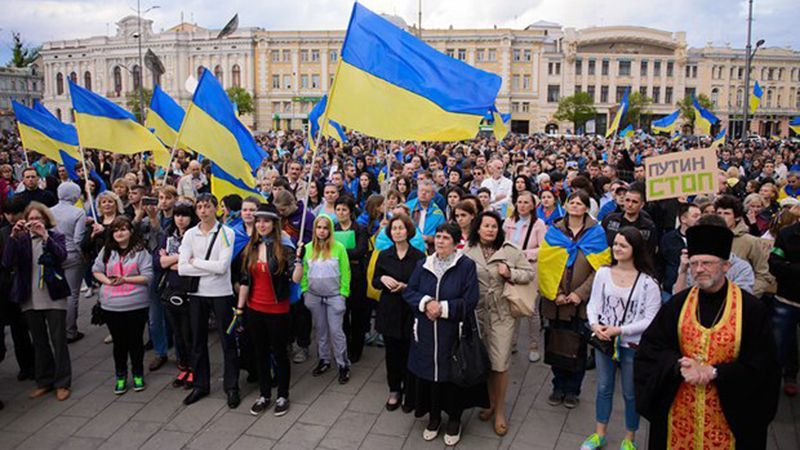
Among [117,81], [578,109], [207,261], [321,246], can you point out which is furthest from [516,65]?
[207,261]

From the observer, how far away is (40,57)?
296 ft

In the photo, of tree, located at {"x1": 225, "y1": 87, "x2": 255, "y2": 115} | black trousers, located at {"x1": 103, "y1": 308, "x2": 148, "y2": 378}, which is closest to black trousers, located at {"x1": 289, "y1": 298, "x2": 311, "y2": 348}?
black trousers, located at {"x1": 103, "y1": 308, "x2": 148, "y2": 378}

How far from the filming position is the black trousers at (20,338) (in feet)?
19.7

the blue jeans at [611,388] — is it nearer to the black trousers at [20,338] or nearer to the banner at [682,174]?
the banner at [682,174]

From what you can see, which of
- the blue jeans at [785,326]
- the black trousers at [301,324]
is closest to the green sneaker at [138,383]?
the black trousers at [301,324]

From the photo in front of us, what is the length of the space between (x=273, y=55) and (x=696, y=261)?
3168 inches

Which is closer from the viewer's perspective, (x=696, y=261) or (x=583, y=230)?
(x=696, y=261)

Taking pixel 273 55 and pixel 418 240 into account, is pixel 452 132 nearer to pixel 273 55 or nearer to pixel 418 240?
pixel 418 240

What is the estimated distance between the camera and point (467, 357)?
14.9 feet

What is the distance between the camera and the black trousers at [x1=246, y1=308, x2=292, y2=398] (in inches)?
209

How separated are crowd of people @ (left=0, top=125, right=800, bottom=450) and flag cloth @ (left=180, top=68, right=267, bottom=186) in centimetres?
41

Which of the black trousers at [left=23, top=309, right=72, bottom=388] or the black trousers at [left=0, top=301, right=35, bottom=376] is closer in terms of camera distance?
the black trousers at [left=23, top=309, right=72, bottom=388]

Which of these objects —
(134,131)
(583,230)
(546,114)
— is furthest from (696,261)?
(546,114)

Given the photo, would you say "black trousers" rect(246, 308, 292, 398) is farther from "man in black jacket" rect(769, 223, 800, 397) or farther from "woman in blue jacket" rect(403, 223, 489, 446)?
"man in black jacket" rect(769, 223, 800, 397)
